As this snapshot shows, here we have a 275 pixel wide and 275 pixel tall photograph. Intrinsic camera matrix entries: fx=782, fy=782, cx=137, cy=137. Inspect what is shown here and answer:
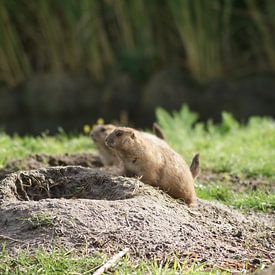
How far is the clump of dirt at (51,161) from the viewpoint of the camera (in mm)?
7281

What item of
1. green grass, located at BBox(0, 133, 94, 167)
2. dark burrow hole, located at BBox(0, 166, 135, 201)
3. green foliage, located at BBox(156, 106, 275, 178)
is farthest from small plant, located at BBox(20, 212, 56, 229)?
green foliage, located at BBox(156, 106, 275, 178)

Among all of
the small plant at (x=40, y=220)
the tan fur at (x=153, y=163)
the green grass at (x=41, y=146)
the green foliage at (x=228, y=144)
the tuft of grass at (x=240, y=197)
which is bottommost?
the green foliage at (x=228, y=144)

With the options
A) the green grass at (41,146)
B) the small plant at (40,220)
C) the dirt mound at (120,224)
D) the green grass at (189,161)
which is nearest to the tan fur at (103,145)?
the green grass at (41,146)

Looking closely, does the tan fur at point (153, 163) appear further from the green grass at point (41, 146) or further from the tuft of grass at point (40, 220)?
the green grass at point (41, 146)

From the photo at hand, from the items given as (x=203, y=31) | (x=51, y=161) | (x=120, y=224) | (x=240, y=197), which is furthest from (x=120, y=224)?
(x=203, y=31)

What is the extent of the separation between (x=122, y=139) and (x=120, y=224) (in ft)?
4.17

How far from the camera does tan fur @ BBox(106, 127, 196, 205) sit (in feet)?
18.9

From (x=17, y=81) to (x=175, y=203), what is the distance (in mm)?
10951

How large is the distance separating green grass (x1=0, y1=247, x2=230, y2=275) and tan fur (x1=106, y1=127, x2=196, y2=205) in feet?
4.29

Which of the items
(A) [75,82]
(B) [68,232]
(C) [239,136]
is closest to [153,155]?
(B) [68,232]

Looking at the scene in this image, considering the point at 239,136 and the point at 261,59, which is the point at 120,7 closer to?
the point at 261,59

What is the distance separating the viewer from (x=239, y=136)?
9.84 metres

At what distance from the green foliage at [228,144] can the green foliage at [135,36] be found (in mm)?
3667

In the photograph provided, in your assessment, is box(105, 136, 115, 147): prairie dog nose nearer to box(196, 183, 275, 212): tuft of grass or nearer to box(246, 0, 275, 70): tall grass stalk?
box(196, 183, 275, 212): tuft of grass
